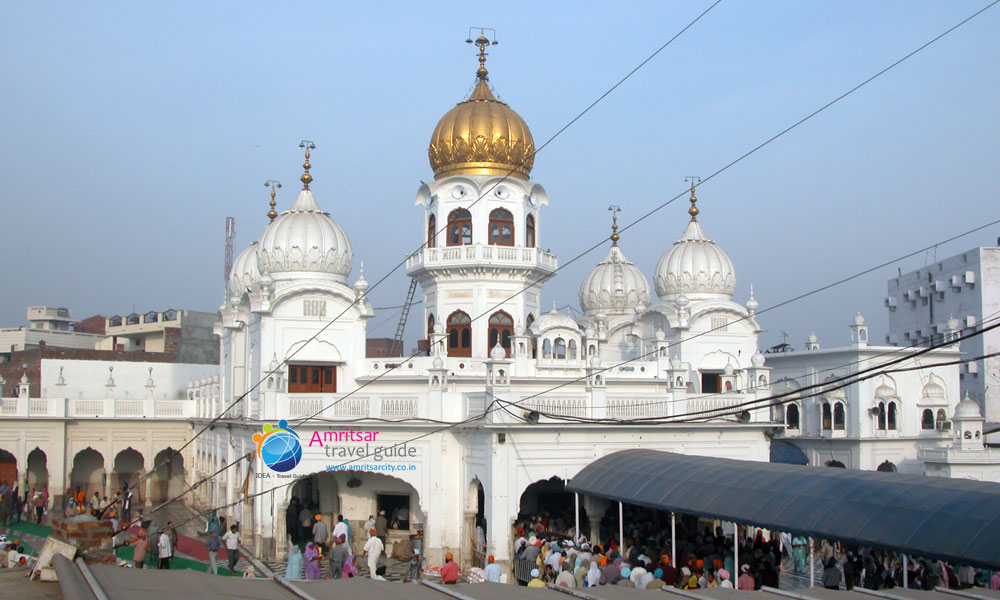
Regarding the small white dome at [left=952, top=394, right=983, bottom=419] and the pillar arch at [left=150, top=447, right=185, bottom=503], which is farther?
the pillar arch at [left=150, top=447, right=185, bottom=503]

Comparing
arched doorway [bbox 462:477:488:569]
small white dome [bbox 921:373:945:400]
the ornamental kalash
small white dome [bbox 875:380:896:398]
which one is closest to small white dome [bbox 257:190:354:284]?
the ornamental kalash

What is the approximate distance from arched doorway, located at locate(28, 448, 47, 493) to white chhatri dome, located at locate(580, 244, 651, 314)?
1959 centimetres

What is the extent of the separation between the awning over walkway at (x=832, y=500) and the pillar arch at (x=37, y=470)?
76.4ft

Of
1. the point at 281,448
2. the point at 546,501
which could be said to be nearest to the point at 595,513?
the point at 546,501

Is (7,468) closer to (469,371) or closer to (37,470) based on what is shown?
(37,470)

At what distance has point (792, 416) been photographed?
126ft

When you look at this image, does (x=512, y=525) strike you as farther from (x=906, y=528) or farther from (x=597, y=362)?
(x=906, y=528)

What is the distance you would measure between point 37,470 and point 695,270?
78.0ft

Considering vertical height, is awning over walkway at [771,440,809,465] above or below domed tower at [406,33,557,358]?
below

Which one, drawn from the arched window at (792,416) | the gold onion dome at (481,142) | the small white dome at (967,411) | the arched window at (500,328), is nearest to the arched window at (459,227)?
the gold onion dome at (481,142)

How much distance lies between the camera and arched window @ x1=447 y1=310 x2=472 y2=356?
102 ft

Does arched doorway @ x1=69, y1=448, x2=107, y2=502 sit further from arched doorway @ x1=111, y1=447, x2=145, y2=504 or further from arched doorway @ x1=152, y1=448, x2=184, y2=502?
arched doorway @ x1=152, y1=448, x2=184, y2=502

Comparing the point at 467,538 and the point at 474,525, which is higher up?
the point at 474,525

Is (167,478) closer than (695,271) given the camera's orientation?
No
